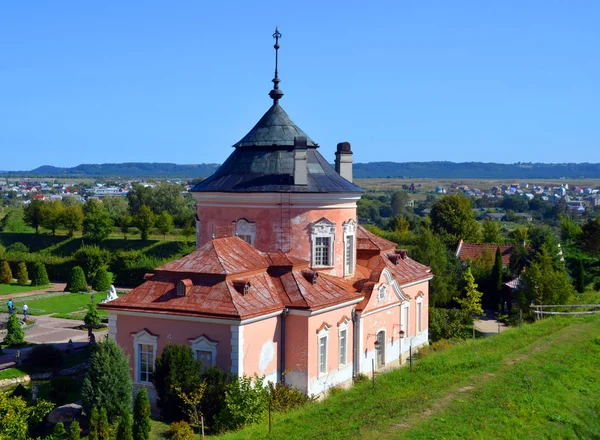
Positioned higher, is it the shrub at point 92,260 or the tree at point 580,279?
the tree at point 580,279

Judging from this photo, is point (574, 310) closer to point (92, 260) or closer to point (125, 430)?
point (125, 430)

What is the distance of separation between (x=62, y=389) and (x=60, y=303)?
77.2 ft

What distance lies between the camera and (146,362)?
2409 centimetres

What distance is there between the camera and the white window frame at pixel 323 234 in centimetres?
2806

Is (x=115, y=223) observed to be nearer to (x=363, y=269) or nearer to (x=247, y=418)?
(x=363, y=269)

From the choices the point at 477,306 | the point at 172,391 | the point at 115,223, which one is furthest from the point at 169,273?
the point at 115,223

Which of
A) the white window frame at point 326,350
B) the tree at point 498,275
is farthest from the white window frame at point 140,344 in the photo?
the tree at point 498,275

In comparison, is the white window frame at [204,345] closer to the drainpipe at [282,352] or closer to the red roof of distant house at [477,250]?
the drainpipe at [282,352]

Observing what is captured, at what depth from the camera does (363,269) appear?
31234mm

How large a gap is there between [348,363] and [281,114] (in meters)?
10.6

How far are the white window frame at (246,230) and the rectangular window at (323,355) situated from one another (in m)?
5.02

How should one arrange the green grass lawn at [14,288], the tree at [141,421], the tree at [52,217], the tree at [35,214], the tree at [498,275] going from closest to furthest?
the tree at [141,421] < the tree at [498,275] < the green grass lawn at [14,288] < the tree at [52,217] < the tree at [35,214]

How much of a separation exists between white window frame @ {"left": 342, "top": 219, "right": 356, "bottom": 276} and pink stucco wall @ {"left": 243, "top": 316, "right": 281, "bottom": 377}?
232 inches

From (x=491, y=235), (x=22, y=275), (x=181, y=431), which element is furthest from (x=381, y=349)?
(x=491, y=235)
